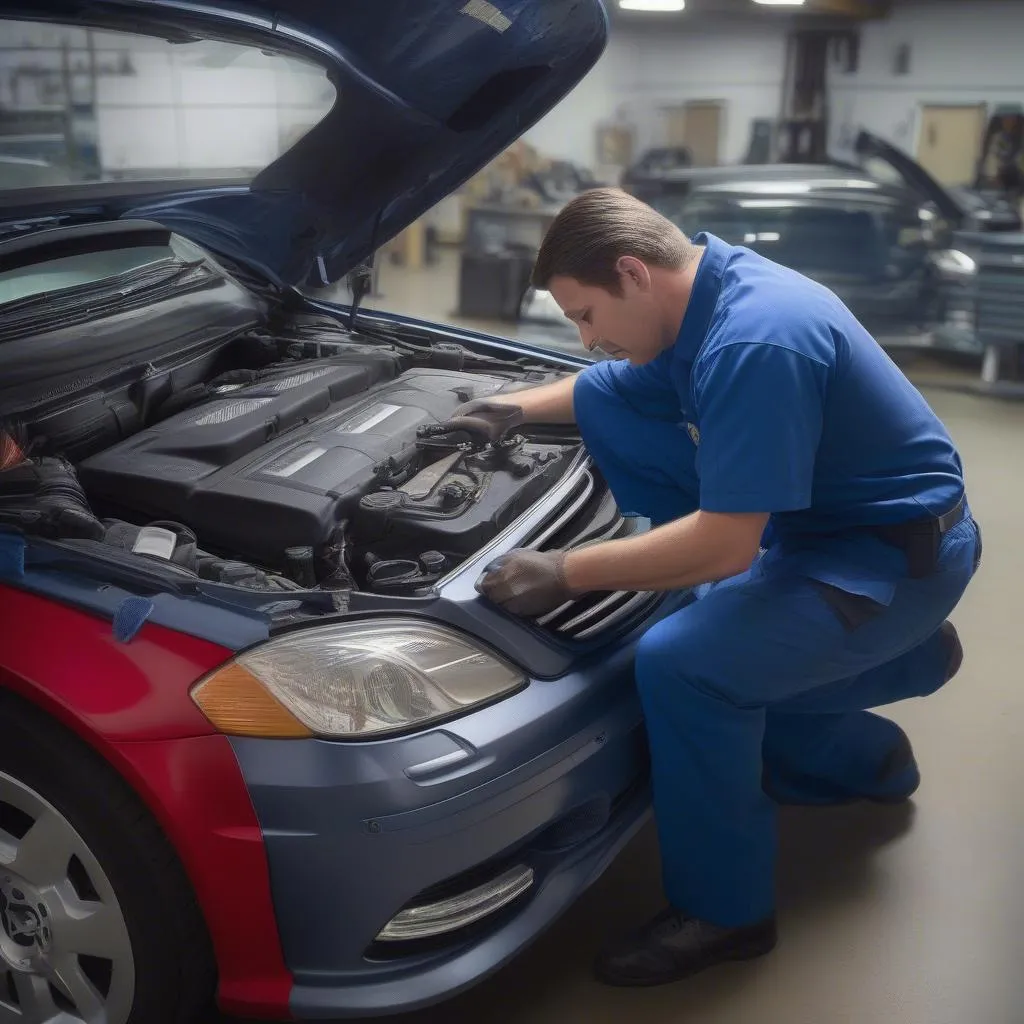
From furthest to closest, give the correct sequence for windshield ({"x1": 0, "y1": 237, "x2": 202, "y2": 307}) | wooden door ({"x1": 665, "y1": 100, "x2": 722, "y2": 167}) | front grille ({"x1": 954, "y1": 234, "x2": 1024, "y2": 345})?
wooden door ({"x1": 665, "y1": 100, "x2": 722, "y2": 167}) < front grille ({"x1": 954, "y1": 234, "x2": 1024, "y2": 345}) < windshield ({"x1": 0, "y1": 237, "x2": 202, "y2": 307})

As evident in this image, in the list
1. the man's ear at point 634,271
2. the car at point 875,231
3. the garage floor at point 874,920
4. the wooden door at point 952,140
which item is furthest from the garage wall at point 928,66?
the man's ear at point 634,271

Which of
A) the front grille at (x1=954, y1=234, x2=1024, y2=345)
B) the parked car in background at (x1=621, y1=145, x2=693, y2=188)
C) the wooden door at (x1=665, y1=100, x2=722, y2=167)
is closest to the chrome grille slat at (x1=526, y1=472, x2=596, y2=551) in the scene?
the front grille at (x1=954, y1=234, x2=1024, y2=345)

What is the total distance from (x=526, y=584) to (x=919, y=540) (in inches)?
24.2

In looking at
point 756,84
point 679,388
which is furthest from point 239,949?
point 756,84

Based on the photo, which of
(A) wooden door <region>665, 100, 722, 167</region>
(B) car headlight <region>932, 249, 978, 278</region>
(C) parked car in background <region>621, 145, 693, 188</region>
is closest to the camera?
(B) car headlight <region>932, 249, 978, 278</region>

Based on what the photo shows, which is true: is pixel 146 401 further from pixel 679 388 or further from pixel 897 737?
pixel 897 737

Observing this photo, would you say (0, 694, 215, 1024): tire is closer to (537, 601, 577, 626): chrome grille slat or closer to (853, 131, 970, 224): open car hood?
(537, 601, 577, 626): chrome grille slat

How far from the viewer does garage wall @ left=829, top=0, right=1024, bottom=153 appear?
8.80 meters

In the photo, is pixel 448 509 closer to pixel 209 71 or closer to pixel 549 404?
pixel 549 404

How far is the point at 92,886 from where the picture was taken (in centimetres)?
140

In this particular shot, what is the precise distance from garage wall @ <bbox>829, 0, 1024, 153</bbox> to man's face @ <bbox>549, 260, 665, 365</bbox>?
7837 millimetres

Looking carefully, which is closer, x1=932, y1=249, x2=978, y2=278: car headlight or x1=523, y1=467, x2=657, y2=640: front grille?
x1=523, y1=467, x2=657, y2=640: front grille

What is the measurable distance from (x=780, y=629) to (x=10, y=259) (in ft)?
5.10

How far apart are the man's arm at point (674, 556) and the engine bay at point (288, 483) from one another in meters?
0.23
